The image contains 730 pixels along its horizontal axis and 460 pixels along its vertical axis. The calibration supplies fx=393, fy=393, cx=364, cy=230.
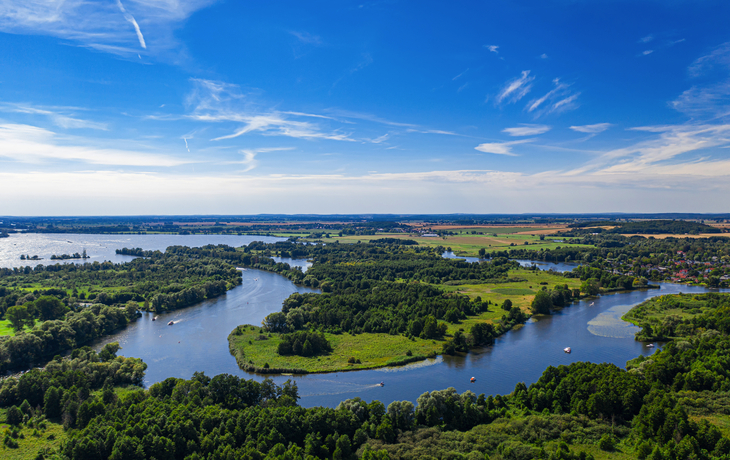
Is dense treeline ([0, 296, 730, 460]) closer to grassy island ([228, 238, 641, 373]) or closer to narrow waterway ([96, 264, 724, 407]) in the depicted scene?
narrow waterway ([96, 264, 724, 407])

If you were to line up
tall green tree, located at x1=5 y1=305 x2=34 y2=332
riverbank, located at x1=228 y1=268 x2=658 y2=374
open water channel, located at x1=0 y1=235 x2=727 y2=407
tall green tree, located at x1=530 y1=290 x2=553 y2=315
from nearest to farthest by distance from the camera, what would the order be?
1. open water channel, located at x1=0 y1=235 x2=727 y2=407
2. riverbank, located at x1=228 y1=268 x2=658 y2=374
3. tall green tree, located at x1=5 y1=305 x2=34 y2=332
4. tall green tree, located at x1=530 y1=290 x2=553 y2=315

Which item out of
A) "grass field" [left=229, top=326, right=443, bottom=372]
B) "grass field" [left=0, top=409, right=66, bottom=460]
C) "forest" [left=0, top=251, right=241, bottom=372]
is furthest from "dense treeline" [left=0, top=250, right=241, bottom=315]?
"grass field" [left=0, top=409, right=66, bottom=460]

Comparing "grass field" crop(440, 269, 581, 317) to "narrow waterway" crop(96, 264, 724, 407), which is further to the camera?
"grass field" crop(440, 269, 581, 317)

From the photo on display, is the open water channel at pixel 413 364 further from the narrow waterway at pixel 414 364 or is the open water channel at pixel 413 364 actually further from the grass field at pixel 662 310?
the grass field at pixel 662 310

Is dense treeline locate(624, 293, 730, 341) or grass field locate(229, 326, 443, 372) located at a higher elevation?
dense treeline locate(624, 293, 730, 341)

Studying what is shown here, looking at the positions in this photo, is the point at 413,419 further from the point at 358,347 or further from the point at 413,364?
the point at 358,347

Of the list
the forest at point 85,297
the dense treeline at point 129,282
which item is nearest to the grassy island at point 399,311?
the forest at point 85,297

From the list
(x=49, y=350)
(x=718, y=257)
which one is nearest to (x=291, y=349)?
(x=49, y=350)

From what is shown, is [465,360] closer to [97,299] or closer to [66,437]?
[66,437]

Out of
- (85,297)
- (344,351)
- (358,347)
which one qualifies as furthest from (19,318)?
(358,347)
